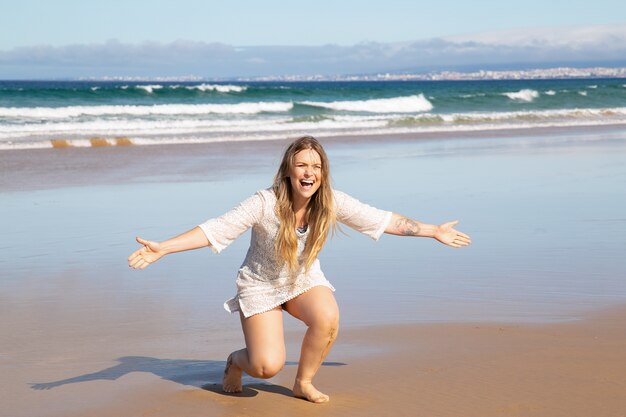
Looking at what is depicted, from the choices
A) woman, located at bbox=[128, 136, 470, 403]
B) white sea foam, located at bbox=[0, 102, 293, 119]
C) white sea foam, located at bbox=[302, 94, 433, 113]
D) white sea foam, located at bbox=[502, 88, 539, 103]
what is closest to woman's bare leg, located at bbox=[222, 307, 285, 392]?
woman, located at bbox=[128, 136, 470, 403]

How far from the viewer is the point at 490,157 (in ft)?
56.4

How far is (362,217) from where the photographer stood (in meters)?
4.67

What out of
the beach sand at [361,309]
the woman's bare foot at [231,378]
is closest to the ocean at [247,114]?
the beach sand at [361,309]

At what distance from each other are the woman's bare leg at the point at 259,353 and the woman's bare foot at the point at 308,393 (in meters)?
0.13

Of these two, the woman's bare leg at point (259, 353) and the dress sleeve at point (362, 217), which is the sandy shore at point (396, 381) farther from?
the dress sleeve at point (362, 217)

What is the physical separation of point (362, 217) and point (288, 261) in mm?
462

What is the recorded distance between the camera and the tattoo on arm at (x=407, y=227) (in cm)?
476

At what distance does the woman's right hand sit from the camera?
4.16 metres

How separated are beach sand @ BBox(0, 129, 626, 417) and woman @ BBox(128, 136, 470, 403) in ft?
0.67

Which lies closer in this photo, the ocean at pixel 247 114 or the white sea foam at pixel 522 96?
the ocean at pixel 247 114

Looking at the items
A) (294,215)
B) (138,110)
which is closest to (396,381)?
(294,215)

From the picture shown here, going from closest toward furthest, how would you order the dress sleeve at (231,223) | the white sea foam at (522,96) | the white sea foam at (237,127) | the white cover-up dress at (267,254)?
1. the dress sleeve at (231,223)
2. the white cover-up dress at (267,254)
3. the white sea foam at (237,127)
4. the white sea foam at (522,96)

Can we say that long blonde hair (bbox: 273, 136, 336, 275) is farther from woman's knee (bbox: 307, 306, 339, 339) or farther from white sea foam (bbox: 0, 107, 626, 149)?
white sea foam (bbox: 0, 107, 626, 149)

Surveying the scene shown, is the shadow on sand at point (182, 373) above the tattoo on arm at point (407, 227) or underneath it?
underneath
